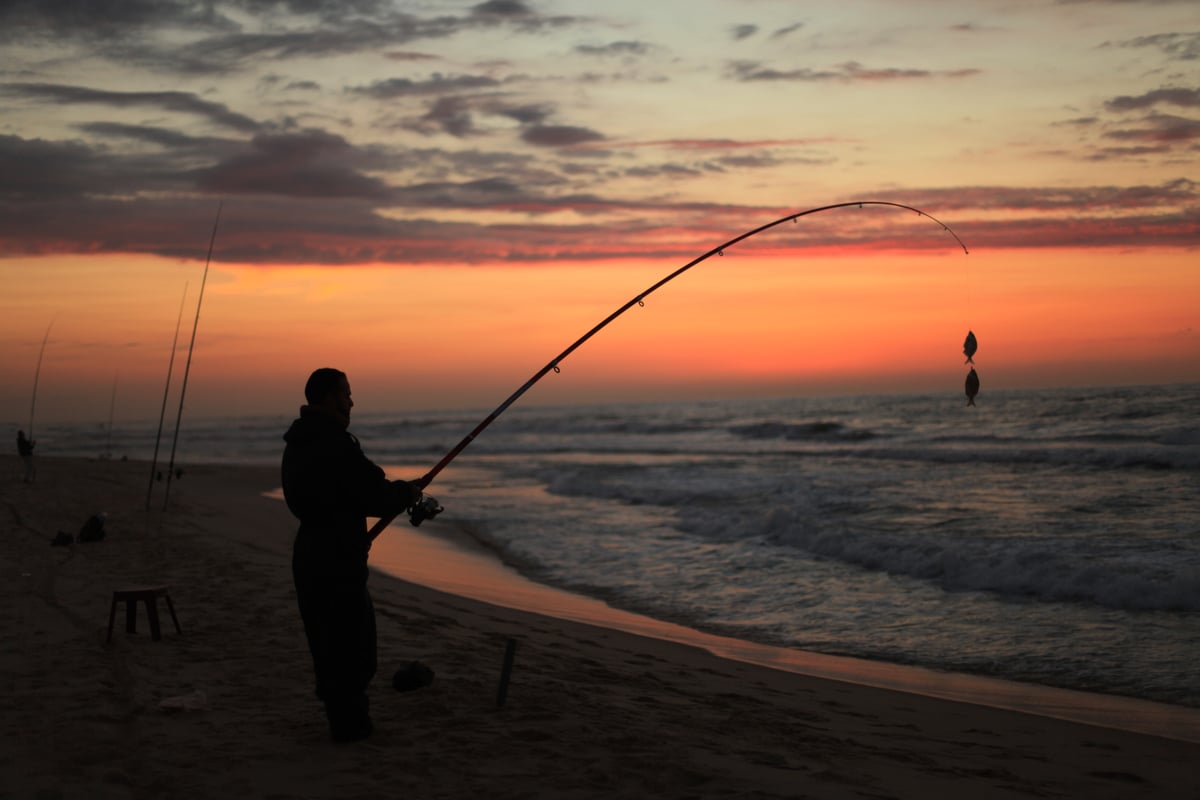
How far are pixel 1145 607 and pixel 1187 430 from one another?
2139 cm

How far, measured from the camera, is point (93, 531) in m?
10.3

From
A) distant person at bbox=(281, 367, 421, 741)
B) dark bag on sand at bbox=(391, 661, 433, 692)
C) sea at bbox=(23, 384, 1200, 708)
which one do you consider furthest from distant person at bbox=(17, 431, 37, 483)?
distant person at bbox=(281, 367, 421, 741)

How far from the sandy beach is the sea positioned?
156 cm

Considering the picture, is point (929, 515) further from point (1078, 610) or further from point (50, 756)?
point (50, 756)

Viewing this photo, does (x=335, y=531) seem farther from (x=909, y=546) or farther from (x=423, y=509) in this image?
(x=909, y=546)

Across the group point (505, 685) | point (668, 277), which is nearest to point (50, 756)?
point (505, 685)

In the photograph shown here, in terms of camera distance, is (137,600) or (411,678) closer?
(411,678)

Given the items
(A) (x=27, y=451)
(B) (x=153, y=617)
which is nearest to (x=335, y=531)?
(B) (x=153, y=617)

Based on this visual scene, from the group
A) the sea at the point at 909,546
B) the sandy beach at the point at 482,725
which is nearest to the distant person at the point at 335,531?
the sandy beach at the point at 482,725

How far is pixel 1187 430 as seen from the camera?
26516mm

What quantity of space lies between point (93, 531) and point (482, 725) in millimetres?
7545

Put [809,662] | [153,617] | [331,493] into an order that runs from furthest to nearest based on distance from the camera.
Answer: [809,662] < [153,617] < [331,493]

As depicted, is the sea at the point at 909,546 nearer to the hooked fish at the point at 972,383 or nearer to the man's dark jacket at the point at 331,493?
the hooked fish at the point at 972,383

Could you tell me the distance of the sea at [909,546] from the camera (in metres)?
7.50
